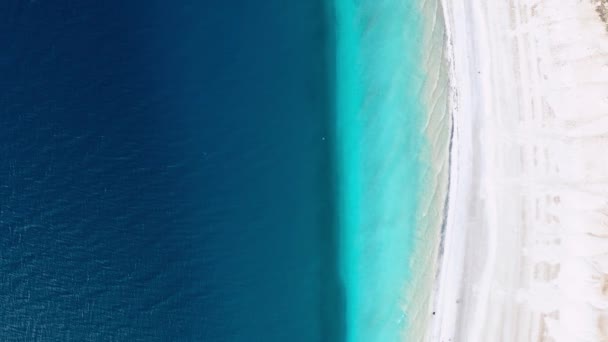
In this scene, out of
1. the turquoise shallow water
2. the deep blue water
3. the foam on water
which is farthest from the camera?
the deep blue water

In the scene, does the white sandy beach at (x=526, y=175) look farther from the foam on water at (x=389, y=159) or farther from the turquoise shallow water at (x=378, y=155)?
the turquoise shallow water at (x=378, y=155)

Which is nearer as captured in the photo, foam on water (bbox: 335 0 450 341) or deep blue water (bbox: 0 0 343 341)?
foam on water (bbox: 335 0 450 341)

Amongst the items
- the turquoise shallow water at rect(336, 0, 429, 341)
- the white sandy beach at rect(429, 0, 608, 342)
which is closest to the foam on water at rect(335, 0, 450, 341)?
the turquoise shallow water at rect(336, 0, 429, 341)

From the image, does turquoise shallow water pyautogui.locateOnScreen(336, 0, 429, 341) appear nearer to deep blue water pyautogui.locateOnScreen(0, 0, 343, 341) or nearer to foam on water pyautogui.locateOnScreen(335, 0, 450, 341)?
foam on water pyautogui.locateOnScreen(335, 0, 450, 341)

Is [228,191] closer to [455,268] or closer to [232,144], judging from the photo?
[232,144]

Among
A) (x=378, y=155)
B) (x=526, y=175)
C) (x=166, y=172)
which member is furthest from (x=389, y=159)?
(x=166, y=172)

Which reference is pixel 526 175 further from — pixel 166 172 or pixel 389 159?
pixel 166 172
